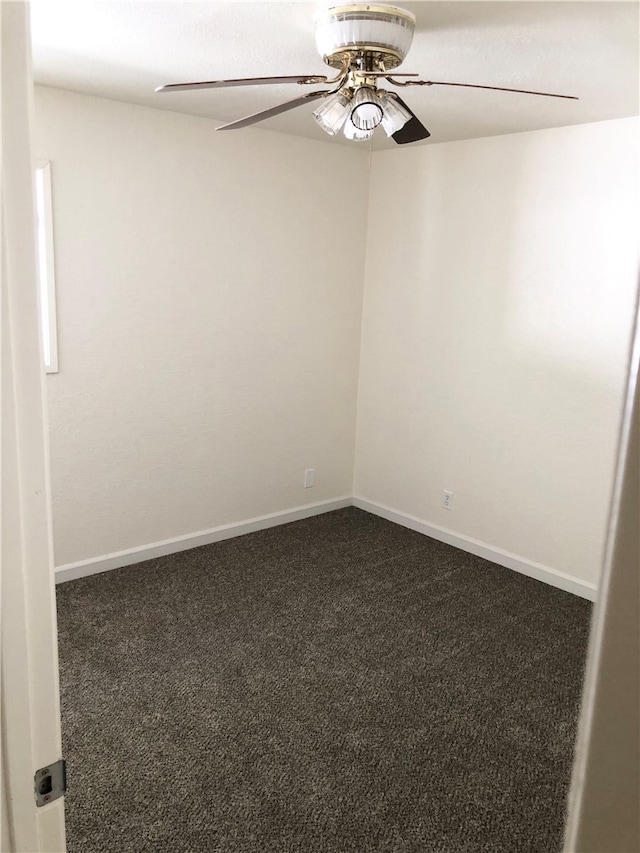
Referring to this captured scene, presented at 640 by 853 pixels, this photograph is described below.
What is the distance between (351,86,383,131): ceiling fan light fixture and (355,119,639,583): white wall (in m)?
1.61

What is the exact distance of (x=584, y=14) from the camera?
6.36 ft

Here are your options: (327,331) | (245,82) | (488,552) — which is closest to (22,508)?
(245,82)

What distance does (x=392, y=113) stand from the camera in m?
2.25

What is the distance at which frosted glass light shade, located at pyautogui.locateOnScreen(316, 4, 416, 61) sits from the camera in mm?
1979

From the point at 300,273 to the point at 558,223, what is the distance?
1569mm

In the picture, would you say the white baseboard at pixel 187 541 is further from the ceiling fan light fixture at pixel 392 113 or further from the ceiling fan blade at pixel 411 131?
the ceiling fan light fixture at pixel 392 113

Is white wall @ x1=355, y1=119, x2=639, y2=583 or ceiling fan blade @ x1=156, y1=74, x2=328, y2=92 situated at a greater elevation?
ceiling fan blade @ x1=156, y1=74, x2=328, y2=92

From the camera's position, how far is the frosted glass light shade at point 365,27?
1979 millimetres

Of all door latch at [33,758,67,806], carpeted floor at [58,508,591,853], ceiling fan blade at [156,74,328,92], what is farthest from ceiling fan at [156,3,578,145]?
carpeted floor at [58,508,591,853]

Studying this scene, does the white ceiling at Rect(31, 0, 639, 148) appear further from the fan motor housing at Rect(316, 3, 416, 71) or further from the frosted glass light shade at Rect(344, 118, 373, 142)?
the frosted glass light shade at Rect(344, 118, 373, 142)

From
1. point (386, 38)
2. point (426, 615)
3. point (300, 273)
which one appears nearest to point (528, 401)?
point (426, 615)

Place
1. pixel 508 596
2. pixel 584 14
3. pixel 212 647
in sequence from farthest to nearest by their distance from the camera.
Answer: pixel 508 596 → pixel 212 647 → pixel 584 14

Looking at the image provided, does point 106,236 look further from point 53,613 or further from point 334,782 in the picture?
point 53,613

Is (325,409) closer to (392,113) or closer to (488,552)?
(488,552)
